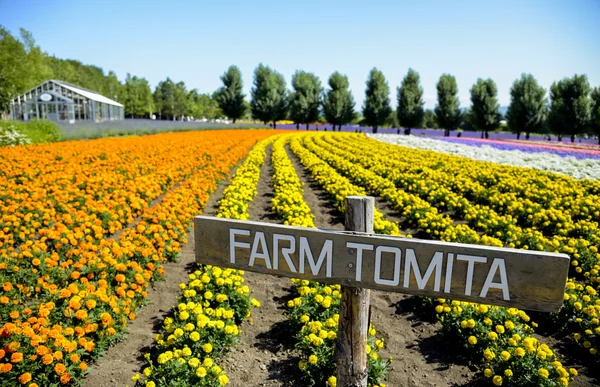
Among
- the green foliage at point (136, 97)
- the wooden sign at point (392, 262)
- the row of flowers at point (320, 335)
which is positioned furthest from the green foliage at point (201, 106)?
the wooden sign at point (392, 262)

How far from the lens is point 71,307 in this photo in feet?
12.4

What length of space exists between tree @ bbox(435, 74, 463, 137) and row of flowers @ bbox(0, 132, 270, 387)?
162ft

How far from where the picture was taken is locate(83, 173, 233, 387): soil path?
139 inches

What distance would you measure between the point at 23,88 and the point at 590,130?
61833 mm

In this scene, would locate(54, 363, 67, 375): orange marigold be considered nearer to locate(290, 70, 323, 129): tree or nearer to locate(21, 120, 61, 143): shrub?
locate(21, 120, 61, 143): shrub

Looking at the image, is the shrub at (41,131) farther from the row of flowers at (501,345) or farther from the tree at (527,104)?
the tree at (527,104)

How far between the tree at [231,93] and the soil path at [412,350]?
59030 mm

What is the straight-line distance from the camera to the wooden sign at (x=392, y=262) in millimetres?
1714

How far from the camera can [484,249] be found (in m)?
1.74

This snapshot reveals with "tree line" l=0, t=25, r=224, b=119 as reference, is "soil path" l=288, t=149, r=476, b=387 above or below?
below

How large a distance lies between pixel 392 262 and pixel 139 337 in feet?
11.1

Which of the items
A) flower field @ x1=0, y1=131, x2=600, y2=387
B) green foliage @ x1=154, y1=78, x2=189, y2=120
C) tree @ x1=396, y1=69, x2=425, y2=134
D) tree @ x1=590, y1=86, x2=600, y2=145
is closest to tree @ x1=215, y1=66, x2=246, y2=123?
tree @ x1=396, y1=69, x2=425, y2=134

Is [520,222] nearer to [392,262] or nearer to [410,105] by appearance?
[392,262]

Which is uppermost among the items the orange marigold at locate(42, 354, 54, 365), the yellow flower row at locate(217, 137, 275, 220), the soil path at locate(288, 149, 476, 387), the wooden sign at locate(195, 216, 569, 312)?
the wooden sign at locate(195, 216, 569, 312)
